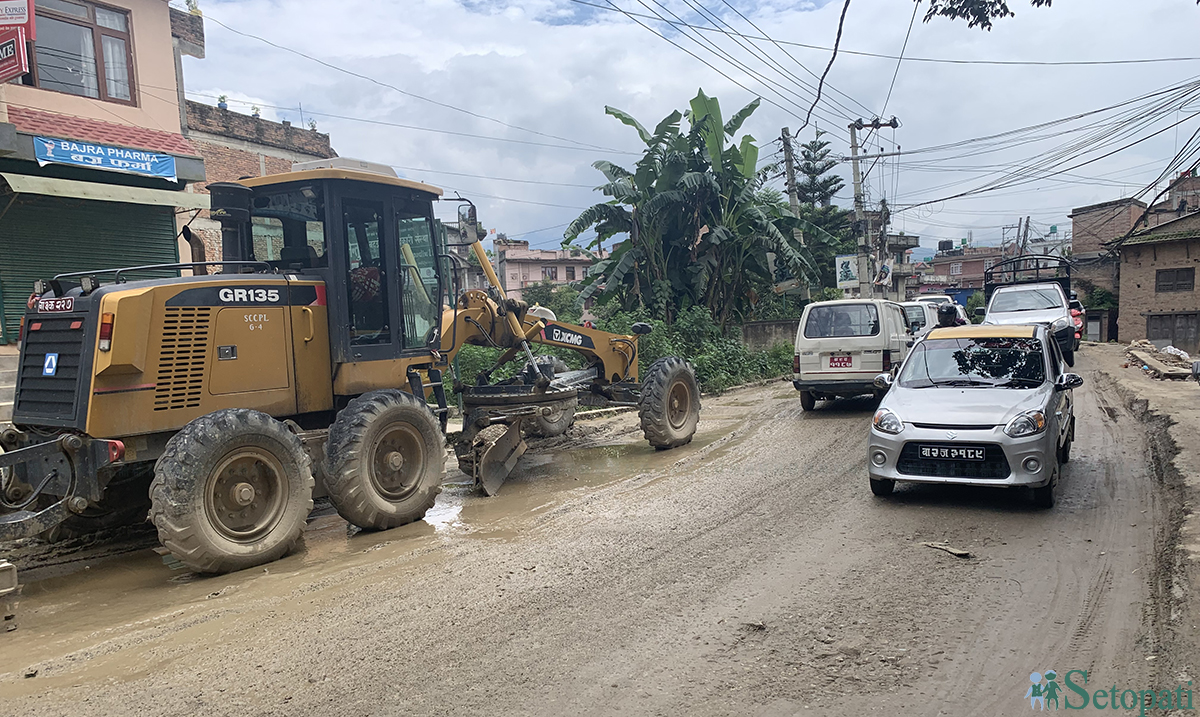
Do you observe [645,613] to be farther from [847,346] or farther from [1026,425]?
[847,346]

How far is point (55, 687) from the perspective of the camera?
13.7 feet

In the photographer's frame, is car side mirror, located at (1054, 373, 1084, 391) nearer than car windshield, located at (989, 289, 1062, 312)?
Yes

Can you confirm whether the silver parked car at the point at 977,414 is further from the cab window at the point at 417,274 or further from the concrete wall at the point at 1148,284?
the concrete wall at the point at 1148,284

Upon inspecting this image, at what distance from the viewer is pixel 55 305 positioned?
6207mm

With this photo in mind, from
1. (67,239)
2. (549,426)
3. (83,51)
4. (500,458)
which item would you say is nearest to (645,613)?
(500,458)

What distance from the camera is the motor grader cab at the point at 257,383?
579 centimetres

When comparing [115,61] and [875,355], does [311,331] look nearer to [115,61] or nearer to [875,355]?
[875,355]

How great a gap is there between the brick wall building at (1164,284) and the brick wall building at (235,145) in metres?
34.3

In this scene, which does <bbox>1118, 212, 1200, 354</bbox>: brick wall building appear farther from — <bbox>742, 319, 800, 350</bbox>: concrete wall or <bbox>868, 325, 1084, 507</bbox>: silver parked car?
<bbox>868, 325, 1084, 507</bbox>: silver parked car

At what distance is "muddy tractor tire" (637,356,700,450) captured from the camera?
430 inches

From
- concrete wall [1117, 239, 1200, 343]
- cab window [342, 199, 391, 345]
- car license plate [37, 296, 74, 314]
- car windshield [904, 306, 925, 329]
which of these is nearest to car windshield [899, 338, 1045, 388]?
cab window [342, 199, 391, 345]

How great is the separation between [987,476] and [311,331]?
20.3ft

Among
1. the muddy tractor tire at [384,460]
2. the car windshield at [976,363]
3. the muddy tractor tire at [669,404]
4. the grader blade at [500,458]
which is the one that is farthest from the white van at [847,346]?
the muddy tractor tire at [384,460]

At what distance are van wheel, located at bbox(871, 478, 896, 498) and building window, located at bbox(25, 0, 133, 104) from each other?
16167 mm
